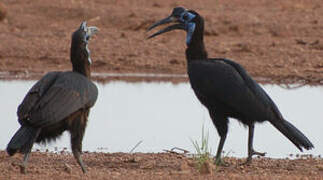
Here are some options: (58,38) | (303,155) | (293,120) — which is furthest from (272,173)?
(58,38)

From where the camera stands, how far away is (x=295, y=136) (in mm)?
10000

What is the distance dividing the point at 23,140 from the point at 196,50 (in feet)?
8.18

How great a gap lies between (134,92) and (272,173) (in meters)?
5.65

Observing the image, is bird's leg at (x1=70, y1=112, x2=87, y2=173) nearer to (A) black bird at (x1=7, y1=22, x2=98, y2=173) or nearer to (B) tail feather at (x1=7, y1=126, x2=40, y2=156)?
(A) black bird at (x1=7, y1=22, x2=98, y2=173)

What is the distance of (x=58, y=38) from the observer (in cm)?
1998

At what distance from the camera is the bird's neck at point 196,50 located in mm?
10727

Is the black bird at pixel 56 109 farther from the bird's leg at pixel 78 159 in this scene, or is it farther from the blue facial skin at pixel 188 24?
the blue facial skin at pixel 188 24

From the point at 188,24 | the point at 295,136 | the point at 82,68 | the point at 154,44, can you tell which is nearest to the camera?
the point at 82,68

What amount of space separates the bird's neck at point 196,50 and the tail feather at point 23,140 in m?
2.29

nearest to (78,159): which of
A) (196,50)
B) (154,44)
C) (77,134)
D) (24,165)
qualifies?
(77,134)

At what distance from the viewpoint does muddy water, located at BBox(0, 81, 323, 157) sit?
38.9 ft

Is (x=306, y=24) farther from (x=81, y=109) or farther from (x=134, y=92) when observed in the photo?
(x=81, y=109)

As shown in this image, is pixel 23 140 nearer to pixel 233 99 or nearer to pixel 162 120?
pixel 233 99

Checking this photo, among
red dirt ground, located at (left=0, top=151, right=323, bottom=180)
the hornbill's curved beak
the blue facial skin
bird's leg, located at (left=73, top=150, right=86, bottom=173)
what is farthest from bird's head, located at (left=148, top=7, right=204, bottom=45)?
bird's leg, located at (left=73, top=150, right=86, bottom=173)
